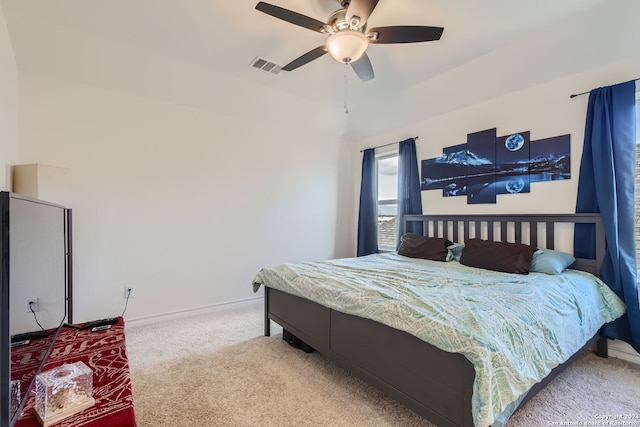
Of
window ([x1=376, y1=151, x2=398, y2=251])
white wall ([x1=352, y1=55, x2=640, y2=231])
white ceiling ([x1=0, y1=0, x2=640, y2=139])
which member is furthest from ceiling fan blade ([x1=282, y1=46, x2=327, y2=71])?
window ([x1=376, y1=151, x2=398, y2=251])

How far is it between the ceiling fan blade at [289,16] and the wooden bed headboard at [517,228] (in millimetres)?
2651

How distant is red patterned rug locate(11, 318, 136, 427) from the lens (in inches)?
37.7

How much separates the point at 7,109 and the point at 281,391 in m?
2.93

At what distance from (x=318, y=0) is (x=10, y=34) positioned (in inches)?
99.8

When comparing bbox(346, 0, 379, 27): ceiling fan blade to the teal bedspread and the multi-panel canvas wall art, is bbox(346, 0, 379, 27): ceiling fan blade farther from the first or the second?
the multi-panel canvas wall art

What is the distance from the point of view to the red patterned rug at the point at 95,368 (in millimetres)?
958

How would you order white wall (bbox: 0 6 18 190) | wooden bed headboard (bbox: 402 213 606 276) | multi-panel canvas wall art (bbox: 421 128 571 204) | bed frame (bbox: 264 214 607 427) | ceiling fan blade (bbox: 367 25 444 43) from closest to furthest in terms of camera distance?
bed frame (bbox: 264 214 607 427), ceiling fan blade (bbox: 367 25 444 43), white wall (bbox: 0 6 18 190), wooden bed headboard (bbox: 402 213 606 276), multi-panel canvas wall art (bbox: 421 128 571 204)

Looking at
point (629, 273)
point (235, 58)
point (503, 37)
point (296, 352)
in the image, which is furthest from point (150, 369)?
point (503, 37)

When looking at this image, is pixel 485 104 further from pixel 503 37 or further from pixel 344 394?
pixel 344 394

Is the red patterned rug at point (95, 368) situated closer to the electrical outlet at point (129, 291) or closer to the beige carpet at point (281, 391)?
the beige carpet at point (281, 391)

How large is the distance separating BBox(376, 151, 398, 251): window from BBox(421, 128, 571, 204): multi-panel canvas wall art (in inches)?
30.6

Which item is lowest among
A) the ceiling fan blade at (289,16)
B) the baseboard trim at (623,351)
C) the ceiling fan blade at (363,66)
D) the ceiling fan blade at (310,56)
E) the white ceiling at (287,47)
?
the baseboard trim at (623,351)

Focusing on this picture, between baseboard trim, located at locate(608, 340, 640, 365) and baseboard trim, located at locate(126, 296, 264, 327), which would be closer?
baseboard trim, located at locate(608, 340, 640, 365)

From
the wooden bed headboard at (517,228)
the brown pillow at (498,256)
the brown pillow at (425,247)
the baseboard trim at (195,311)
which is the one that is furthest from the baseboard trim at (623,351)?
the baseboard trim at (195,311)
